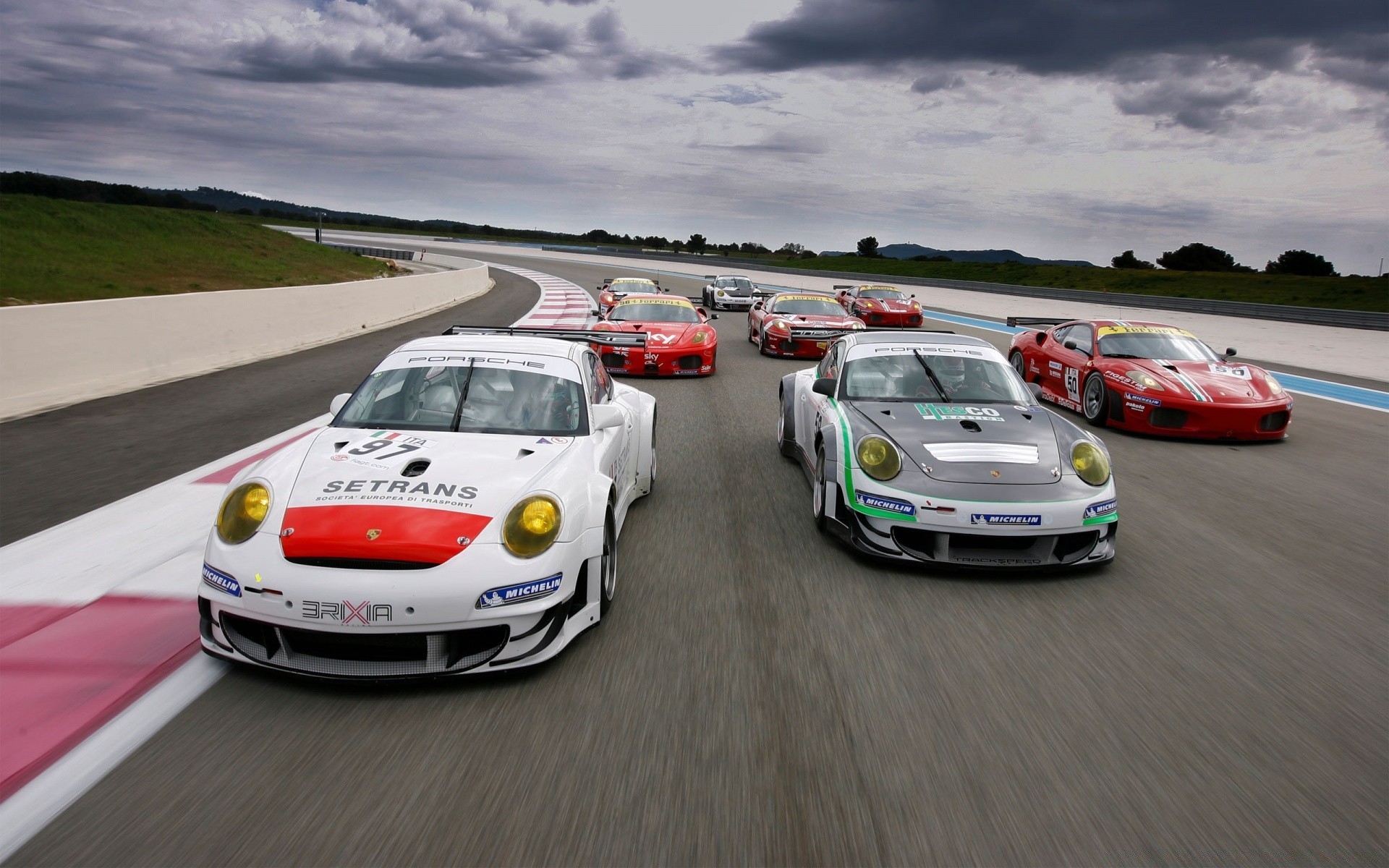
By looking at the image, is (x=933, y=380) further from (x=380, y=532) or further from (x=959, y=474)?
(x=380, y=532)

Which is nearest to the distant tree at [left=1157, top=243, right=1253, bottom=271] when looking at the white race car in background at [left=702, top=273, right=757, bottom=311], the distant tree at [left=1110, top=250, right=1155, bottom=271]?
the distant tree at [left=1110, top=250, right=1155, bottom=271]

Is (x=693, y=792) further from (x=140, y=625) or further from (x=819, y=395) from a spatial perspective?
(x=819, y=395)

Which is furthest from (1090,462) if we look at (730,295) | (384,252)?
(384,252)

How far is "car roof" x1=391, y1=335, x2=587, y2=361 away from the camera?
539 centimetres

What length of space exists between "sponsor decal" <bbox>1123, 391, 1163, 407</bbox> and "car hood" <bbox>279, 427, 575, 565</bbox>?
296 inches

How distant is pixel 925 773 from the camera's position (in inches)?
121

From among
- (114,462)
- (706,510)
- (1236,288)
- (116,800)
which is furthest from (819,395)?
(1236,288)

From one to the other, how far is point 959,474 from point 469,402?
9.18 ft

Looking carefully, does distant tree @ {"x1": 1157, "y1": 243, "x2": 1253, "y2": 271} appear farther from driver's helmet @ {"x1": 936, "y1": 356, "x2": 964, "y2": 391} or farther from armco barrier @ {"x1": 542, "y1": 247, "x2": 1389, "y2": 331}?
driver's helmet @ {"x1": 936, "y1": 356, "x2": 964, "y2": 391}

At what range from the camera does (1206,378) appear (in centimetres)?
989

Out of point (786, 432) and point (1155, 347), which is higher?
point (1155, 347)

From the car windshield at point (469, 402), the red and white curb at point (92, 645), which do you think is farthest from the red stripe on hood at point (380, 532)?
the car windshield at point (469, 402)

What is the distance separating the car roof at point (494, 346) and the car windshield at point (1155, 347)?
7.59m

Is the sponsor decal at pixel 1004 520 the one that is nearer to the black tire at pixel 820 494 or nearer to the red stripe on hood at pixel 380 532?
the black tire at pixel 820 494
